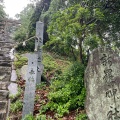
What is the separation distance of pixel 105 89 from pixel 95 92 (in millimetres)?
220

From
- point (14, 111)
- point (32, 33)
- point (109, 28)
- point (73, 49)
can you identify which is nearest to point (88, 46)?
point (73, 49)

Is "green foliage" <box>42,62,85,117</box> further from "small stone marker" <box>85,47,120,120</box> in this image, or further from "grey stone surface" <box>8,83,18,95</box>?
"grey stone surface" <box>8,83,18,95</box>

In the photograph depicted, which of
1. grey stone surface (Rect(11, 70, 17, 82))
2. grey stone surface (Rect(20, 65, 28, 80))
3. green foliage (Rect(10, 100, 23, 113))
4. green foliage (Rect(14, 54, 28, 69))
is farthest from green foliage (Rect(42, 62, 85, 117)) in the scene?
green foliage (Rect(14, 54, 28, 69))

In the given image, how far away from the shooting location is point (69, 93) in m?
5.63

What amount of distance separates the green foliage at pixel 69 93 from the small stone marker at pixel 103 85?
82 centimetres

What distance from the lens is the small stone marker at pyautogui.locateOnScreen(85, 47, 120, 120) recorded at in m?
4.29

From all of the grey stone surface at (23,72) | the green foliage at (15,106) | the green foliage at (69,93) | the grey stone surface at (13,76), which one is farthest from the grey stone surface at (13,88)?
the green foliage at (69,93)

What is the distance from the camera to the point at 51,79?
307 inches

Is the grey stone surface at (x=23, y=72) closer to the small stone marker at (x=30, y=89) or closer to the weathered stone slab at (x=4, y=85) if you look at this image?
the weathered stone slab at (x=4, y=85)

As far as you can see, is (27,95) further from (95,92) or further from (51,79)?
(51,79)

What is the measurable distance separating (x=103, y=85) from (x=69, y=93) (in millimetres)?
1324

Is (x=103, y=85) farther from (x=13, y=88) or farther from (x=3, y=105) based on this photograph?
(x=13, y=88)

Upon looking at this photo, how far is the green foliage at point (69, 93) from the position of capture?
536 centimetres

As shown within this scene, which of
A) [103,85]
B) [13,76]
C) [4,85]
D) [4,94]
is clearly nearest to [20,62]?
[13,76]
